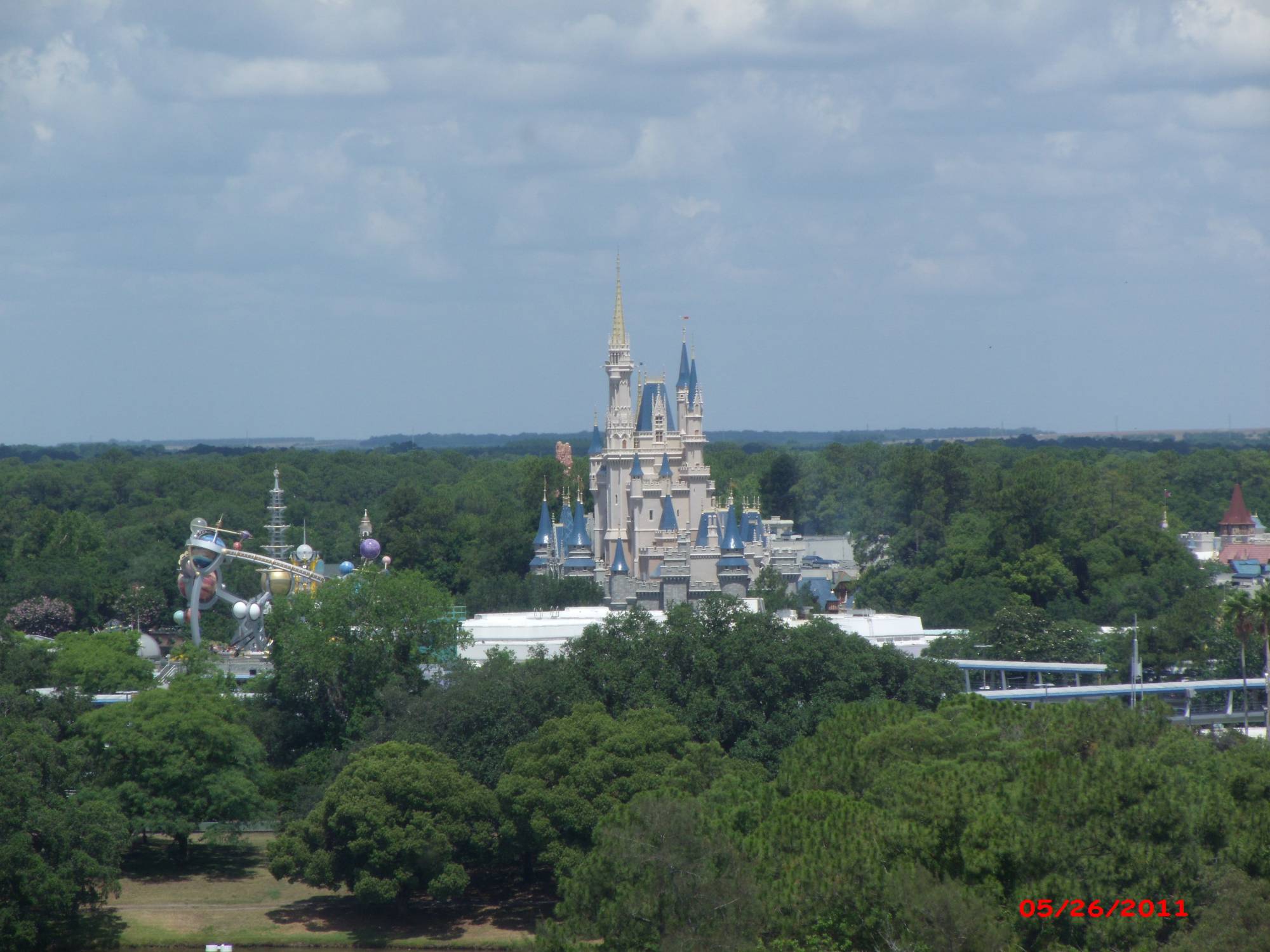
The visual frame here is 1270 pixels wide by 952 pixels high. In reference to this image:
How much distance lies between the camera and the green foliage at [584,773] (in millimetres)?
47188

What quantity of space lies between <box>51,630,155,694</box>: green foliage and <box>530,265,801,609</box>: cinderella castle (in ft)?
104

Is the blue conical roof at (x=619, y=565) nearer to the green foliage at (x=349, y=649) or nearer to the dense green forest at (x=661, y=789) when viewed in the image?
the dense green forest at (x=661, y=789)

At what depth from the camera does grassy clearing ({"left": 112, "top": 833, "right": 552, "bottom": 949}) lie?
48.0m

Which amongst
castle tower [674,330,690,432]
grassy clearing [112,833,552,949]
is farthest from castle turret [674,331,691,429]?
grassy clearing [112,833,552,949]

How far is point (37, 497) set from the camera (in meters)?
175

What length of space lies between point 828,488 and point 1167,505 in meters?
26.4

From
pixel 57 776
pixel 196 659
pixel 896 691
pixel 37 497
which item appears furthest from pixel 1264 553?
pixel 37 497

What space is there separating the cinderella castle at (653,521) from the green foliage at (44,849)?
154ft

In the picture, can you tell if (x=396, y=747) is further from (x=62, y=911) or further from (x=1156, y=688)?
(x=1156, y=688)

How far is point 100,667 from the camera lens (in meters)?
64.2

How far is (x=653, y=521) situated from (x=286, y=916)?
50.8m

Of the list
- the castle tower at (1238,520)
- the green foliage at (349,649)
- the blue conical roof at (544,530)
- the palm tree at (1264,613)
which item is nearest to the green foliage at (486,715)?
the green foliage at (349,649)

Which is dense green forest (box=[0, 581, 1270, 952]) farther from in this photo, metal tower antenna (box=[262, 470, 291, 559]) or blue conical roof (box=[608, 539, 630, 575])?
blue conical roof (box=[608, 539, 630, 575])

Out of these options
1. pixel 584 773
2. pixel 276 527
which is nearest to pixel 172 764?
pixel 584 773
